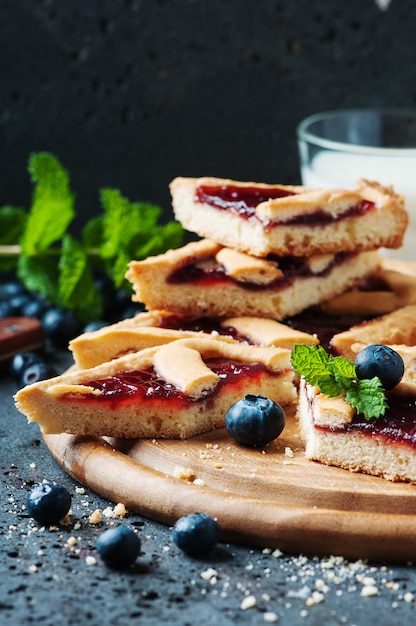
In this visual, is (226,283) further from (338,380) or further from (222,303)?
(338,380)

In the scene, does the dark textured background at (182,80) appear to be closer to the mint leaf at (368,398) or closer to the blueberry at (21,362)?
the blueberry at (21,362)

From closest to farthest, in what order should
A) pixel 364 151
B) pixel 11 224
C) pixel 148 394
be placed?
pixel 148 394, pixel 364 151, pixel 11 224

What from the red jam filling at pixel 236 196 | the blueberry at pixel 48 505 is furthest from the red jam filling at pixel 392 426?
the red jam filling at pixel 236 196

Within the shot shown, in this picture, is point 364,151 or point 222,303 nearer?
point 222,303

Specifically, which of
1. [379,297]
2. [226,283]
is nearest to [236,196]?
[226,283]

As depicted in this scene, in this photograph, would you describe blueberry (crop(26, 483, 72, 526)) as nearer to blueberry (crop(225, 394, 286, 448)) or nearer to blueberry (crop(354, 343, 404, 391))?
blueberry (crop(225, 394, 286, 448))

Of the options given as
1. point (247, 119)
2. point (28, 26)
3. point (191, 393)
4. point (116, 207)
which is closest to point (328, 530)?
point (191, 393)
